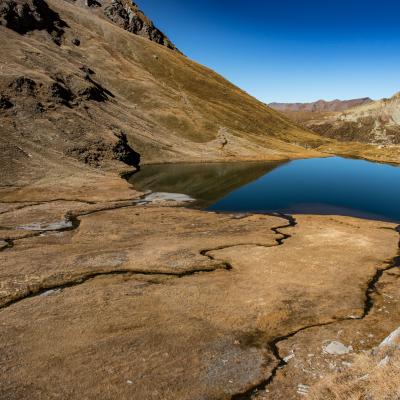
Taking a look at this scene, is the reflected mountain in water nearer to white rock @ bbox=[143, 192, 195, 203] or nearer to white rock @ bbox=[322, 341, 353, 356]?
white rock @ bbox=[143, 192, 195, 203]

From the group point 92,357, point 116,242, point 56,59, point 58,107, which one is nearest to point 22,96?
point 58,107

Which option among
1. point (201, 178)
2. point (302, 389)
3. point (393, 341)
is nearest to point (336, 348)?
point (393, 341)

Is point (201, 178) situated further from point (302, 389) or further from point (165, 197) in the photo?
point (302, 389)

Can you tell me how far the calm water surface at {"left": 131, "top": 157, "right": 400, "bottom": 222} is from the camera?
62.3 metres

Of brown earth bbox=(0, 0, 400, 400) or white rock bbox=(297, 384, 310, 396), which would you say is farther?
brown earth bbox=(0, 0, 400, 400)

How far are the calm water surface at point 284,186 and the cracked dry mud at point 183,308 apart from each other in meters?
19.3

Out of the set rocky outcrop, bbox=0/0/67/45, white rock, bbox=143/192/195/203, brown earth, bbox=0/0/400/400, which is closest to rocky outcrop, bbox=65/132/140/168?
brown earth, bbox=0/0/400/400

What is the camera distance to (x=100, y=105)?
112688mm

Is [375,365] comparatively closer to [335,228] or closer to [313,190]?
[335,228]

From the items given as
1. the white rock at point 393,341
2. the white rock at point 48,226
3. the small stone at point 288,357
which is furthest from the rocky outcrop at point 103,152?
the white rock at point 393,341

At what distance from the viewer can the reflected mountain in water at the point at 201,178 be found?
7294 centimetres

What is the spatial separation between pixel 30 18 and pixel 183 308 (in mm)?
145553

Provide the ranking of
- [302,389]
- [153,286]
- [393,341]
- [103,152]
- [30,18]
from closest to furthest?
1. [302,389]
2. [393,341]
3. [153,286]
4. [103,152]
5. [30,18]

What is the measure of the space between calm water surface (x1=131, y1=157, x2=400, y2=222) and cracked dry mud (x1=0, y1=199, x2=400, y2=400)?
1932cm
